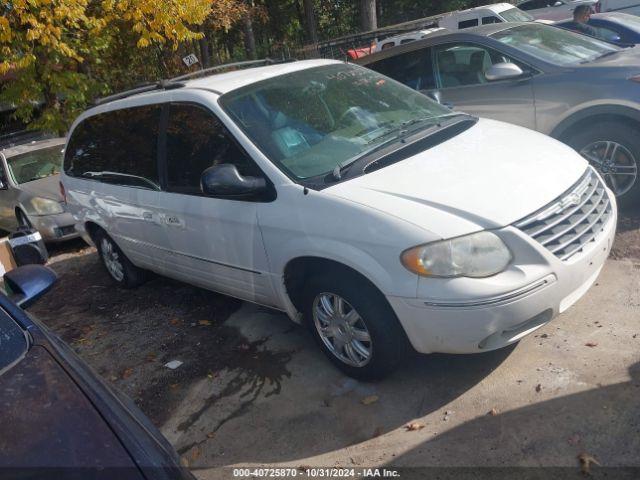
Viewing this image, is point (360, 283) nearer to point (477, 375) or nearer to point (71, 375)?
point (477, 375)

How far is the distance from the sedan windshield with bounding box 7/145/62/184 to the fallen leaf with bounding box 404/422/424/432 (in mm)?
8010

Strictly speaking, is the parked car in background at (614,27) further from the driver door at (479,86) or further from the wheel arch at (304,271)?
the wheel arch at (304,271)

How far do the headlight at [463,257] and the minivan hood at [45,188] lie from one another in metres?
6.80

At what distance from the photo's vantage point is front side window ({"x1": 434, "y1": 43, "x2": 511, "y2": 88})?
6.23 meters

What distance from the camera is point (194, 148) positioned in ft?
14.6

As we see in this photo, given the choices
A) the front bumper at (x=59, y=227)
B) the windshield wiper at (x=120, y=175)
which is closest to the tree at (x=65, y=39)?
the front bumper at (x=59, y=227)

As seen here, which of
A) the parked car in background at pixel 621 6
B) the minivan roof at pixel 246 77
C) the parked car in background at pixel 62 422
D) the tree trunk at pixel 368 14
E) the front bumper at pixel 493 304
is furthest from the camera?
the tree trunk at pixel 368 14

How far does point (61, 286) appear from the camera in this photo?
22.7ft

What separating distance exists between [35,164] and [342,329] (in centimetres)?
773

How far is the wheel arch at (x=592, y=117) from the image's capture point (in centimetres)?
526

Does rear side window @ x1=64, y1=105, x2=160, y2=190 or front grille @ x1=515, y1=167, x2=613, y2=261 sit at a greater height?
rear side window @ x1=64, y1=105, x2=160, y2=190

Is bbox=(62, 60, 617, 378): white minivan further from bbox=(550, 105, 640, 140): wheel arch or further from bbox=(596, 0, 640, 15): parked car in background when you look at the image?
bbox=(596, 0, 640, 15): parked car in background

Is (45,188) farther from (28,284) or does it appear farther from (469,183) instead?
(469,183)

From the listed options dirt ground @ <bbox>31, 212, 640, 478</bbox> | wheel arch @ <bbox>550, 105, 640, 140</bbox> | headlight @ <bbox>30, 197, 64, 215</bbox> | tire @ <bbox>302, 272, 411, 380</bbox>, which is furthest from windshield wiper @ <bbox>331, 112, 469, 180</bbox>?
headlight @ <bbox>30, 197, 64, 215</bbox>
